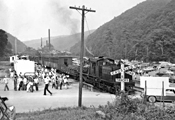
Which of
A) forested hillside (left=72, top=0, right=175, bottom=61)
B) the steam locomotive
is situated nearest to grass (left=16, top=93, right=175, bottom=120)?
the steam locomotive

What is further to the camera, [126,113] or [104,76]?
[104,76]

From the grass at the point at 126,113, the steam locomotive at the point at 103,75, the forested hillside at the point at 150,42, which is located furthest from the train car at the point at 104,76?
the forested hillside at the point at 150,42

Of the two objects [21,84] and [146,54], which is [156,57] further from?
[21,84]

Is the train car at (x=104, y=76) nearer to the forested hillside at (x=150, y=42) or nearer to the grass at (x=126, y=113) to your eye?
the grass at (x=126, y=113)

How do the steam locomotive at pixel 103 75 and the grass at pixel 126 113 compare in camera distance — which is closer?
the grass at pixel 126 113

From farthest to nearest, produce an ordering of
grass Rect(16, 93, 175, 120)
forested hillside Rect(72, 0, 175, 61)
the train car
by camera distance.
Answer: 1. forested hillside Rect(72, 0, 175, 61)
2. the train car
3. grass Rect(16, 93, 175, 120)

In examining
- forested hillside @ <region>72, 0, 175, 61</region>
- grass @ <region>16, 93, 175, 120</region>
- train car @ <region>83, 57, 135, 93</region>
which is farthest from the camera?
forested hillside @ <region>72, 0, 175, 61</region>

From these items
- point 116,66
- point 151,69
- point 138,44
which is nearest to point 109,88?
point 116,66

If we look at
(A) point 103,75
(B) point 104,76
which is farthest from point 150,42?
(B) point 104,76

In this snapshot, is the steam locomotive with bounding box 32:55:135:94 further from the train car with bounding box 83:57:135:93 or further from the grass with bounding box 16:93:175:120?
the grass with bounding box 16:93:175:120

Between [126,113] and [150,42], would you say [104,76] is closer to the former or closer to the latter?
[126,113]

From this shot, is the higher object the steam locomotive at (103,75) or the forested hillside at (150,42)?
the forested hillside at (150,42)
